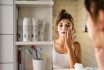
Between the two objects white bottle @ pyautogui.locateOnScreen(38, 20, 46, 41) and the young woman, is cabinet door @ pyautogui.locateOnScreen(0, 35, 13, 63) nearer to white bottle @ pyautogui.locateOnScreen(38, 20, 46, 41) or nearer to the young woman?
white bottle @ pyautogui.locateOnScreen(38, 20, 46, 41)

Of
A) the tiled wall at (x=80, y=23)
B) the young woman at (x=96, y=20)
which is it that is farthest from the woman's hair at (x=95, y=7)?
the tiled wall at (x=80, y=23)

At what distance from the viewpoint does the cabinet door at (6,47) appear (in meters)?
1.14

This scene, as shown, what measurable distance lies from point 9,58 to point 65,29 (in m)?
0.40

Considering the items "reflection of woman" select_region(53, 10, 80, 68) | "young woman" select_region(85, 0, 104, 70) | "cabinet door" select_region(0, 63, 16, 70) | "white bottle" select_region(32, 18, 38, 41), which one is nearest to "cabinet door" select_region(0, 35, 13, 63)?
"cabinet door" select_region(0, 63, 16, 70)

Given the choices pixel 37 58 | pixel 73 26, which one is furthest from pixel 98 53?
pixel 37 58

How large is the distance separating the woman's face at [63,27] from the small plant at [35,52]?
185mm

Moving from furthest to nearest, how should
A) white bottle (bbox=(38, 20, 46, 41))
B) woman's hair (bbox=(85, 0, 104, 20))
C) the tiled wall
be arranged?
1. white bottle (bbox=(38, 20, 46, 41))
2. the tiled wall
3. woman's hair (bbox=(85, 0, 104, 20))

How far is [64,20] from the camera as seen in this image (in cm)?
113

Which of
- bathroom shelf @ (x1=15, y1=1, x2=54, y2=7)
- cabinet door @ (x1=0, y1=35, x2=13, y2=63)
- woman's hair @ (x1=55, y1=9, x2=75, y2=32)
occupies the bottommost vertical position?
cabinet door @ (x1=0, y1=35, x2=13, y2=63)

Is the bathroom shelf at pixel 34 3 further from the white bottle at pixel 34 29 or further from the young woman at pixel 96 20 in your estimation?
the young woman at pixel 96 20

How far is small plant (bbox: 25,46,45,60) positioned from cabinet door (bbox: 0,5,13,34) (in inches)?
6.9

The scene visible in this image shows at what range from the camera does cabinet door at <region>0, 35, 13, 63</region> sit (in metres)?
1.14

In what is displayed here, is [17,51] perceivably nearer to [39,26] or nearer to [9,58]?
[9,58]

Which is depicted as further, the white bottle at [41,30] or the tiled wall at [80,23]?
the white bottle at [41,30]
